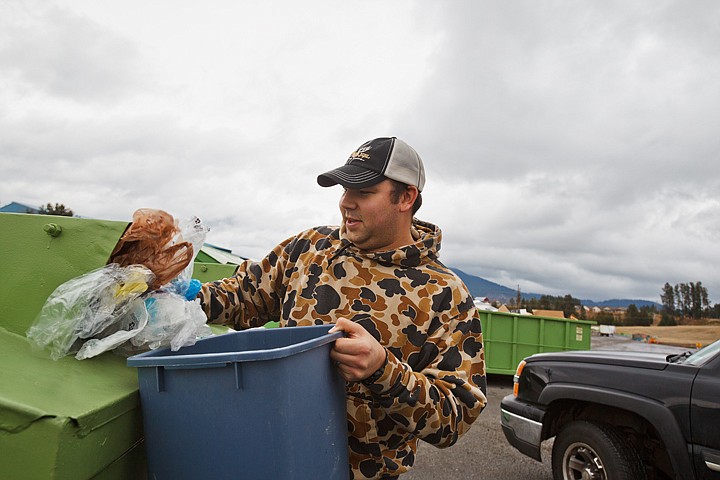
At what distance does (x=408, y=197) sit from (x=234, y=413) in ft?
3.89

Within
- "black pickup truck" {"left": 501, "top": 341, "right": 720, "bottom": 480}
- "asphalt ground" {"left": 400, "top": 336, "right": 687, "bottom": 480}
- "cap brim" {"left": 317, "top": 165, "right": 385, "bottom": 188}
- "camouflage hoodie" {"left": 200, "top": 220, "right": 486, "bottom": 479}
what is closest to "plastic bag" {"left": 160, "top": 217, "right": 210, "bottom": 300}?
"camouflage hoodie" {"left": 200, "top": 220, "right": 486, "bottom": 479}

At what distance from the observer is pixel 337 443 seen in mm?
1519

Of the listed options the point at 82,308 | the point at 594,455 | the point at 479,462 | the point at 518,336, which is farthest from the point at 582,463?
the point at 518,336

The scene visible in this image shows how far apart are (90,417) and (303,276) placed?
98 centimetres

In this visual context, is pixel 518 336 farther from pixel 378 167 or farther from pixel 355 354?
pixel 355 354

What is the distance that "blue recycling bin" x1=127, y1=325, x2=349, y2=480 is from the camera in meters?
1.22

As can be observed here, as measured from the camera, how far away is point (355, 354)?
146 centimetres

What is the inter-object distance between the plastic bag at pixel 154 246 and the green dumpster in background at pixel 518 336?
853 cm

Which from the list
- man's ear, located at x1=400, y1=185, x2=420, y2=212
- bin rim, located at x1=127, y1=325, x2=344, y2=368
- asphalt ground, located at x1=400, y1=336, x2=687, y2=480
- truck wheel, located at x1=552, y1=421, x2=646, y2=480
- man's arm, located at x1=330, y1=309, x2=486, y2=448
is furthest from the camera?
asphalt ground, located at x1=400, y1=336, x2=687, y2=480

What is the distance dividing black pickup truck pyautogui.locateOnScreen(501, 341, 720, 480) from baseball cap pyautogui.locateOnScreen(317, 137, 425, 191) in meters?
2.51

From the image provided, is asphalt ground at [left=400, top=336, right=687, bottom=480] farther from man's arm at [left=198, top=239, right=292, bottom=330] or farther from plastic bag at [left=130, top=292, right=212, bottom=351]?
plastic bag at [left=130, top=292, right=212, bottom=351]

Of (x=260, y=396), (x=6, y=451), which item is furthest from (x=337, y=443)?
(x=6, y=451)

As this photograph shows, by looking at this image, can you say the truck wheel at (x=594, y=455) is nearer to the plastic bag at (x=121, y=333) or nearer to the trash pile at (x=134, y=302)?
the trash pile at (x=134, y=302)

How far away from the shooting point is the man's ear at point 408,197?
6.82 ft
